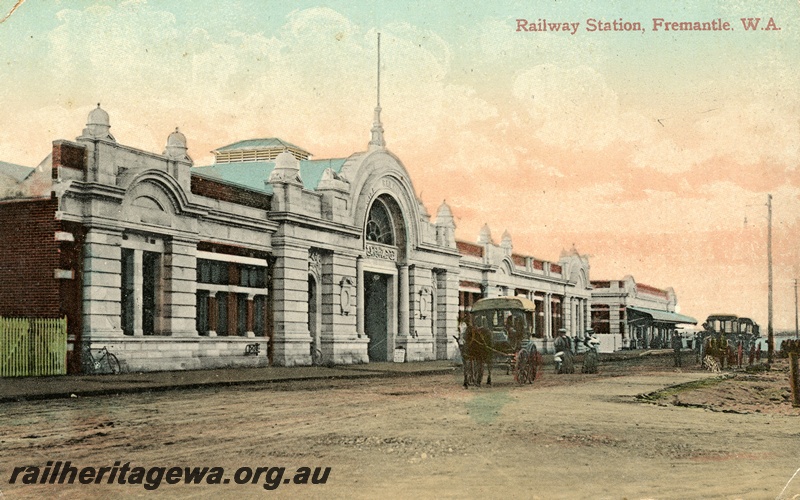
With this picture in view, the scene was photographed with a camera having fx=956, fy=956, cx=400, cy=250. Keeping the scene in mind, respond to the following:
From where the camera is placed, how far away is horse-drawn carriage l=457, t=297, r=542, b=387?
23625 millimetres

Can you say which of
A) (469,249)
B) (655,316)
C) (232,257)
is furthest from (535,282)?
(232,257)

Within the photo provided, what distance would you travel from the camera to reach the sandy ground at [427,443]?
8.80 metres

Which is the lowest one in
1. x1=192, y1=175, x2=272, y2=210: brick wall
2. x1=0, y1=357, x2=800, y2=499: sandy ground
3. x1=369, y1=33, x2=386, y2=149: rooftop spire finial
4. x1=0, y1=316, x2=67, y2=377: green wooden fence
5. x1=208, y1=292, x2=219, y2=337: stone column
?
x1=0, y1=357, x2=800, y2=499: sandy ground

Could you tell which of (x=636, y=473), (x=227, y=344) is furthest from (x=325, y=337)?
(x=636, y=473)

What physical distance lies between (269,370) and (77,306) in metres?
7.39

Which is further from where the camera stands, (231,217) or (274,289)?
(274,289)

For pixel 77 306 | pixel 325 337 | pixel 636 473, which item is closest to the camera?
pixel 636 473

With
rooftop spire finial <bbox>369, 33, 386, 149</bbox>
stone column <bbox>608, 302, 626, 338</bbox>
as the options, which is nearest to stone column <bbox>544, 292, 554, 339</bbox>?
stone column <bbox>608, 302, 626, 338</bbox>

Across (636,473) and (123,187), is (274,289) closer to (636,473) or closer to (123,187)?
(123,187)

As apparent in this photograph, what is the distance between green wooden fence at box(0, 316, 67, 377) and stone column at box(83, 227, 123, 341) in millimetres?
917

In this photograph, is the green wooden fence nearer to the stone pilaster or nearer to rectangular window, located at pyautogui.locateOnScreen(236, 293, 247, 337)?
rectangular window, located at pyautogui.locateOnScreen(236, 293, 247, 337)

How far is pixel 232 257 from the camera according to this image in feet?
105

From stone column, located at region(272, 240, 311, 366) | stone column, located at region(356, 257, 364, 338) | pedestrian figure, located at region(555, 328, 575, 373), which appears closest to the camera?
pedestrian figure, located at region(555, 328, 575, 373)

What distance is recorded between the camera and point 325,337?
3688 centimetres
